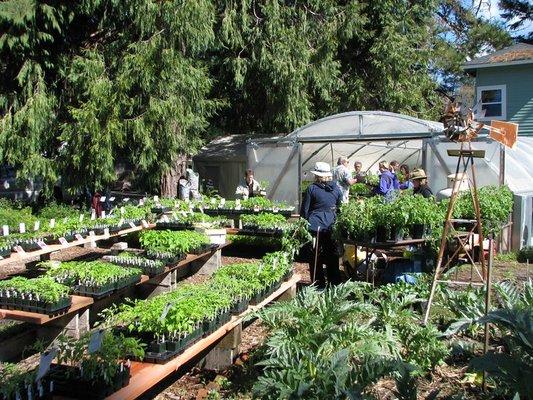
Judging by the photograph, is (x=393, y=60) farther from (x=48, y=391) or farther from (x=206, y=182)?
(x=48, y=391)

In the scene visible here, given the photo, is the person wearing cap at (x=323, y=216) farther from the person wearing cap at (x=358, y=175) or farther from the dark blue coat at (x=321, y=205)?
the person wearing cap at (x=358, y=175)

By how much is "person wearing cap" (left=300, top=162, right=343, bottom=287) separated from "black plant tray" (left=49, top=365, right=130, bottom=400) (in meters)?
4.28

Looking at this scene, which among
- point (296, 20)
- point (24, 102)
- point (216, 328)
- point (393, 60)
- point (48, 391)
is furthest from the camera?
point (393, 60)

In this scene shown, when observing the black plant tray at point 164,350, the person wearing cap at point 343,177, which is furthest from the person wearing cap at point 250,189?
the black plant tray at point 164,350

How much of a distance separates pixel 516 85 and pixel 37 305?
19.3 meters

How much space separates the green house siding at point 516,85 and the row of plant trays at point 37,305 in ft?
62.1

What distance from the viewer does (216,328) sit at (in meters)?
4.77

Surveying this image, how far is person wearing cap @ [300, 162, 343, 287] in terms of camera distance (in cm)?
754

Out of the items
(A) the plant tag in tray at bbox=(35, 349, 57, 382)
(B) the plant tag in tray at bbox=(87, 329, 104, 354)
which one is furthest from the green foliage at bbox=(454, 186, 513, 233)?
(A) the plant tag in tray at bbox=(35, 349, 57, 382)

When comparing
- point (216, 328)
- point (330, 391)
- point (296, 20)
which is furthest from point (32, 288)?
point (296, 20)

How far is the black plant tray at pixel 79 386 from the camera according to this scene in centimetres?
341

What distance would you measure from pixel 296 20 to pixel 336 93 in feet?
9.98

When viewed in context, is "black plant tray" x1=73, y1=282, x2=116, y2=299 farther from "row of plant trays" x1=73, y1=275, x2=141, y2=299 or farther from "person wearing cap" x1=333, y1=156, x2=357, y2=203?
"person wearing cap" x1=333, y1=156, x2=357, y2=203

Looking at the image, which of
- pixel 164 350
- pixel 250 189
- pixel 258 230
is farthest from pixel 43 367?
pixel 250 189
